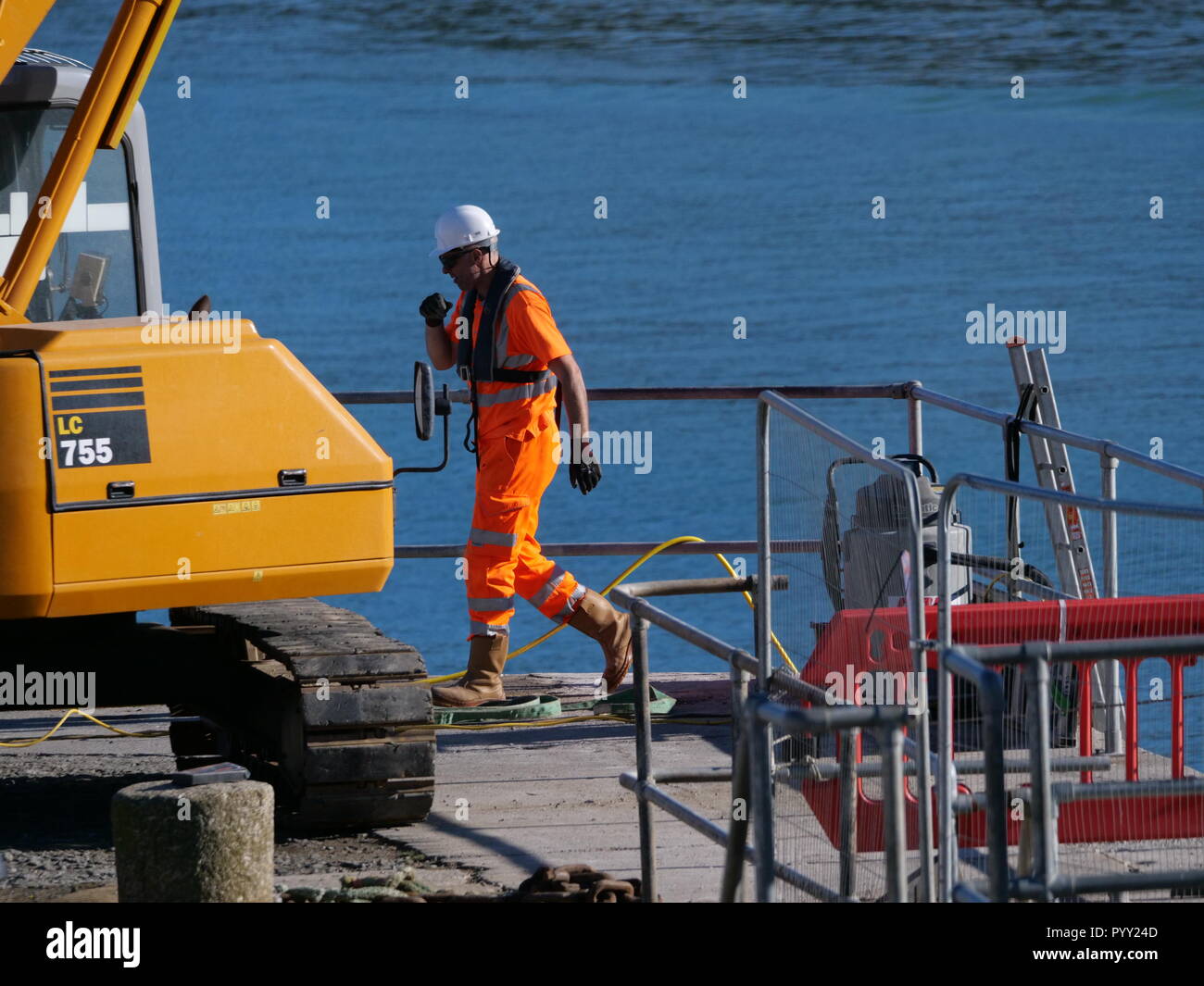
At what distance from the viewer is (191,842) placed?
5.64m

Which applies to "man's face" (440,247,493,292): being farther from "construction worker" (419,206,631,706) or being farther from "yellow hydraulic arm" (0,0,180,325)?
"yellow hydraulic arm" (0,0,180,325)

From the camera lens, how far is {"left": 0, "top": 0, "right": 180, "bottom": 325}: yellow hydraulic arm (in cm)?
652

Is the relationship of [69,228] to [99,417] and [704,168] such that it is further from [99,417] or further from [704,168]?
[704,168]

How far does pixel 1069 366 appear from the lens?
1908 inches

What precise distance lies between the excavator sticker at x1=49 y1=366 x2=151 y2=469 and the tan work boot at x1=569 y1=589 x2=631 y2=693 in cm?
285

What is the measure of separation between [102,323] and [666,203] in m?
56.3

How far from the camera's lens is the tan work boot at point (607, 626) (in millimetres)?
8969

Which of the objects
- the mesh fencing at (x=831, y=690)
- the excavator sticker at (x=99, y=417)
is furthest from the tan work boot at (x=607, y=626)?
the excavator sticker at (x=99, y=417)

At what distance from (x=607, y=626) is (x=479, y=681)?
2.00ft
